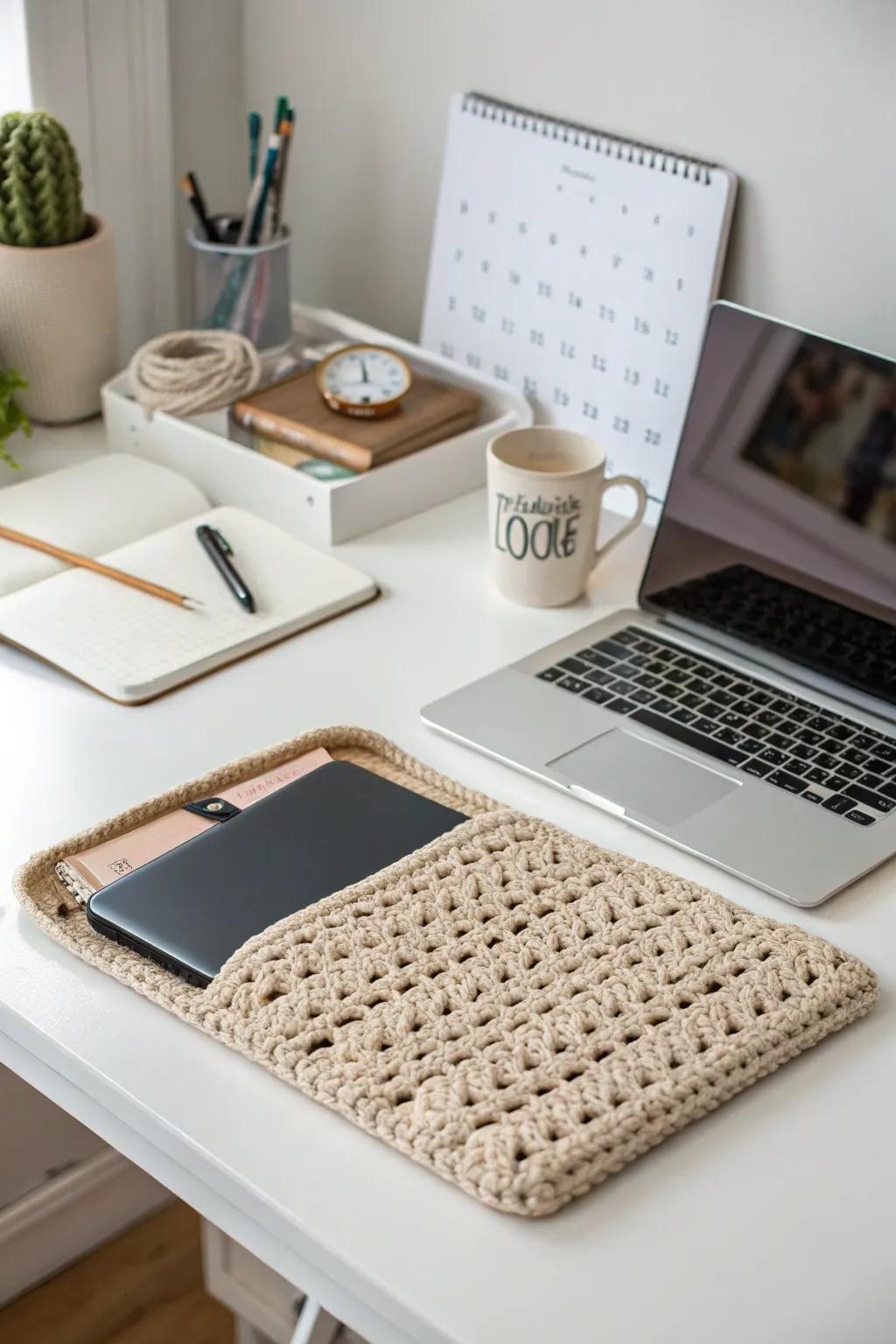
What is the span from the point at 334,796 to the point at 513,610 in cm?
29

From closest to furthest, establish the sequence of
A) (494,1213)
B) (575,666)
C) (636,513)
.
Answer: (494,1213)
(575,666)
(636,513)

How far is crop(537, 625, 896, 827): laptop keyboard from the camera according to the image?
2.97 ft

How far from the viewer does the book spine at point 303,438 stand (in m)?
1.18

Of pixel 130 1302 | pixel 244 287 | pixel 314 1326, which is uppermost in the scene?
pixel 244 287

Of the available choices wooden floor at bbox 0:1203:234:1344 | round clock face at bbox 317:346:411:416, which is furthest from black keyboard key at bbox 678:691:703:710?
wooden floor at bbox 0:1203:234:1344

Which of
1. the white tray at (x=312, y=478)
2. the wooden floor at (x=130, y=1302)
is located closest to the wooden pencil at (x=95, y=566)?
the white tray at (x=312, y=478)

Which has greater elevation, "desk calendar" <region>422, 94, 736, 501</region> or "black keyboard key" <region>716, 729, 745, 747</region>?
"desk calendar" <region>422, 94, 736, 501</region>

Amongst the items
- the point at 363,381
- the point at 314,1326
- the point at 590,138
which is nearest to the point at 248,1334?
the point at 314,1326

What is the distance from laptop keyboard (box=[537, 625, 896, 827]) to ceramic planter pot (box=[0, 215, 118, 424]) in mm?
549

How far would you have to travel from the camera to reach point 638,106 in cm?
117

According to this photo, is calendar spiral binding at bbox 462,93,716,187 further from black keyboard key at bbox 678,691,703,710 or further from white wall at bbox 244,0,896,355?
black keyboard key at bbox 678,691,703,710

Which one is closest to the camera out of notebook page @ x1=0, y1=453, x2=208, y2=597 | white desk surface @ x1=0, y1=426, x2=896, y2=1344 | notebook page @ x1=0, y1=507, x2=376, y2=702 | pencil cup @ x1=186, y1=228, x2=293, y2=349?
white desk surface @ x1=0, y1=426, x2=896, y2=1344

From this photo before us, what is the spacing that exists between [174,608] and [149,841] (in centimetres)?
26

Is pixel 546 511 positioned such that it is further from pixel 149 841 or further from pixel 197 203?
pixel 197 203
